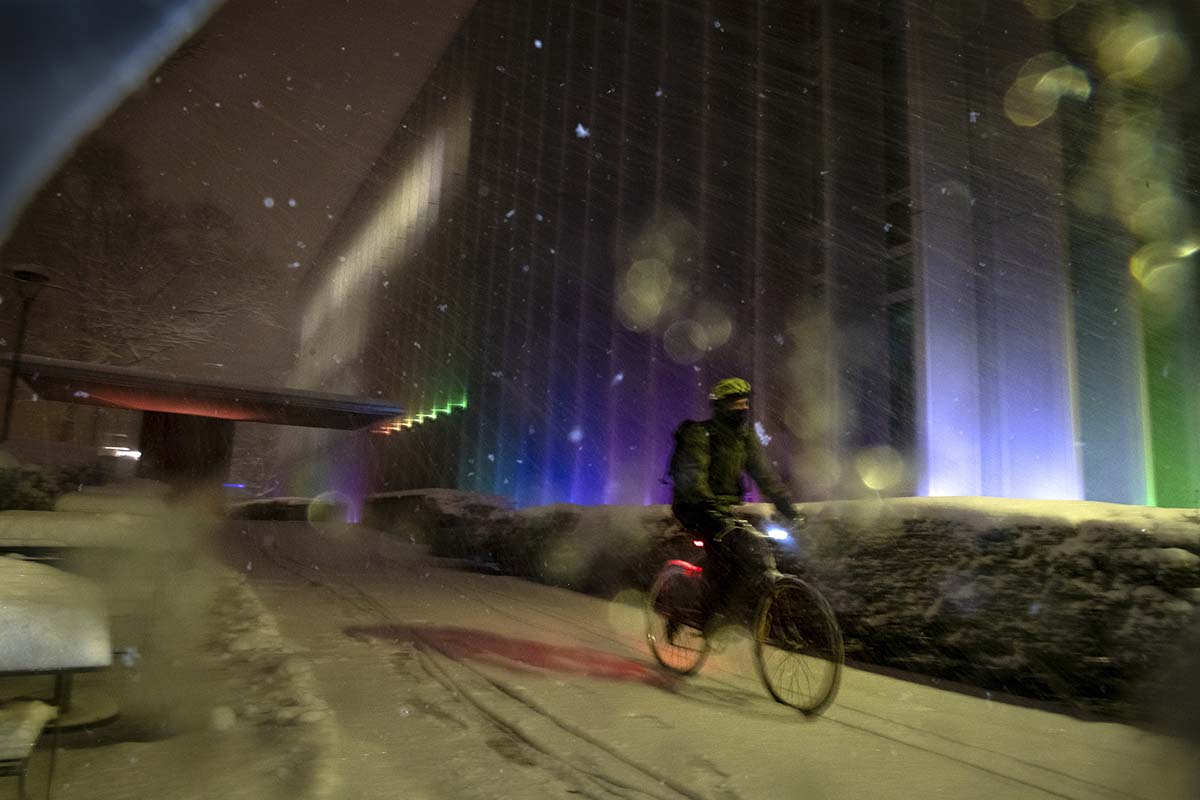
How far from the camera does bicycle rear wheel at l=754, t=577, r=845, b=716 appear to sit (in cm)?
409

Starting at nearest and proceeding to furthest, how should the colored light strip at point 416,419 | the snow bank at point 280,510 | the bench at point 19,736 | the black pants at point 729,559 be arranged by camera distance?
the bench at point 19,736 < the black pants at point 729,559 < the colored light strip at point 416,419 < the snow bank at point 280,510

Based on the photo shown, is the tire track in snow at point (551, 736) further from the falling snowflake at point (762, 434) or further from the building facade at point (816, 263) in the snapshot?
the falling snowflake at point (762, 434)

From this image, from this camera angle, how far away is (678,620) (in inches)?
199

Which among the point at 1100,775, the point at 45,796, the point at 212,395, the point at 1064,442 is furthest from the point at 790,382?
the point at 212,395

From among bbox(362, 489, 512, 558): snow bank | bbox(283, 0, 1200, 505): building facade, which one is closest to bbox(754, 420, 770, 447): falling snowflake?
bbox(283, 0, 1200, 505): building facade

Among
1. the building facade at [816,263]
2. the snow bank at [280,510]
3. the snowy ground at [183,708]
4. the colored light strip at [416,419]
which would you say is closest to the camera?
the snowy ground at [183,708]

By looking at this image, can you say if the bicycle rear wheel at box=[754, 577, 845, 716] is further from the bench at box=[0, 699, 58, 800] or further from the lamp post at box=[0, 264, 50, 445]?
the lamp post at box=[0, 264, 50, 445]

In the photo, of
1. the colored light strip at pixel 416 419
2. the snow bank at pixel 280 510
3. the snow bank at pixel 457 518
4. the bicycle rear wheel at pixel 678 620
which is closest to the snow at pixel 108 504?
the bicycle rear wheel at pixel 678 620

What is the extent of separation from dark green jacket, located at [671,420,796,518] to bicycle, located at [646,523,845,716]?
31 centimetres

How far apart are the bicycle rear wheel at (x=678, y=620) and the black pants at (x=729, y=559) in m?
0.17

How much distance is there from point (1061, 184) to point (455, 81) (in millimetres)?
26457

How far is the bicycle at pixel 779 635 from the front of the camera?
412cm

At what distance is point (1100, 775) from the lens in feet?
10.8

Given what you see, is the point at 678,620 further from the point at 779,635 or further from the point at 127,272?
the point at 127,272
